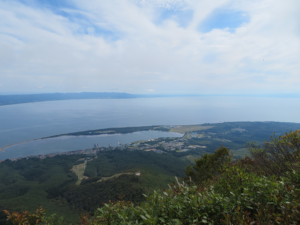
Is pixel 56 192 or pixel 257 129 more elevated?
pixel 257 129

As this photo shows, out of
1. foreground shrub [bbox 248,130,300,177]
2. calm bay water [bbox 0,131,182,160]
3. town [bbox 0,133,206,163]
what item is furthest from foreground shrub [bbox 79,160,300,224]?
calm bay water [bbox 0,131,182,160]

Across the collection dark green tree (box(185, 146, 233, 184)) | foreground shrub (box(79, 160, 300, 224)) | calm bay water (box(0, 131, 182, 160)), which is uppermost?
foreground shrub (box(79, 160, 300, 224))

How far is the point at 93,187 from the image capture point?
2259cm

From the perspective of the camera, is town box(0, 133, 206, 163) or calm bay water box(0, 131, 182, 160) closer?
town box(0, 133, 206, 163)

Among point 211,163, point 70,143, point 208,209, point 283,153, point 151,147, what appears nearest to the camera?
point 208,209

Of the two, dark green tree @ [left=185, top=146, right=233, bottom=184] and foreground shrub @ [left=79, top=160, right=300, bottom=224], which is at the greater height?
foreground shrub @ [left=79, top=160, right=300, bottom=224]

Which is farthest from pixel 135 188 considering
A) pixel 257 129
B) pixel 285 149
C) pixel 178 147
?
pixel 257 129

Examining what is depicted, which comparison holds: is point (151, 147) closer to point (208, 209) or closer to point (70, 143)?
point (70, 143)

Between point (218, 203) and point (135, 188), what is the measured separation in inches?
786

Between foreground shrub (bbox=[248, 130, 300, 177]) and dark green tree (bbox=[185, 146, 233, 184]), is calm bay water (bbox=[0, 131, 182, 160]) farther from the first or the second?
foreground shrub (bbox=[248, 130, 300, 177])

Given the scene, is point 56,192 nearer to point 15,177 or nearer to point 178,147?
point 15,177

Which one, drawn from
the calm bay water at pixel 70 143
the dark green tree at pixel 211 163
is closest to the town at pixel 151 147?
the calm bay water at pixel 70 143

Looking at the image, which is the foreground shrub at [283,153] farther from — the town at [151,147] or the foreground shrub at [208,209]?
the town at [151,147]

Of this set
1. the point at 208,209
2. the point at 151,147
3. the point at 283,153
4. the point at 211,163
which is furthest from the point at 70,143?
the point at 208,209
